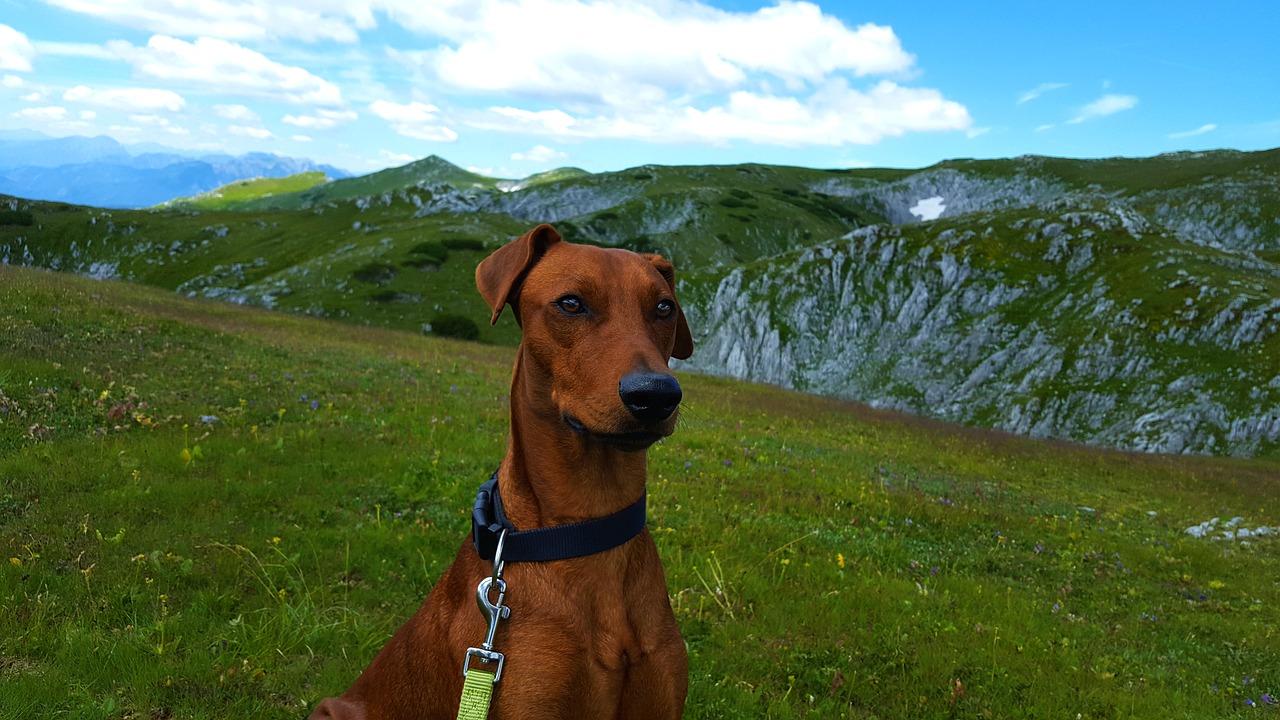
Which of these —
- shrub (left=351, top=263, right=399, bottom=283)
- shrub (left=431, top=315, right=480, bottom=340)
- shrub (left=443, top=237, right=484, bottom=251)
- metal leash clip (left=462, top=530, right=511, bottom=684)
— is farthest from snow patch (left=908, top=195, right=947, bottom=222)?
metal leash clip (left=462, top=530, right=511, bottom=684)

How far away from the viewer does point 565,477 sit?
3.35m

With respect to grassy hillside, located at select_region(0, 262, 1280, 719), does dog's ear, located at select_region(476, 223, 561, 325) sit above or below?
above

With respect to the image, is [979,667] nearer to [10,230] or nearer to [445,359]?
[445,359]

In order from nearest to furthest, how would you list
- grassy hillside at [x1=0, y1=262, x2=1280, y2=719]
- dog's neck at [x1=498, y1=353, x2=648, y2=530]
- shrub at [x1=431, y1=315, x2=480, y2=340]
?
dog's neck at [x1=498, y1=353, x2=648, y2=530]
grassy hillside at [x1=0, y1=262, x2=1280, y2=719]
shrub at [x1=431, y1=315, x2=480, y2=340]

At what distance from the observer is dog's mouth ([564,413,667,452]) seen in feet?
9.75

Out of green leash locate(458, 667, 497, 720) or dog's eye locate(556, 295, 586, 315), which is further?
dog's eye locate(556, 295, 586, 315)

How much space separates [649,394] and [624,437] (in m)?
0.30

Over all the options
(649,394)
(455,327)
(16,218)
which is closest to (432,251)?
(455,327)

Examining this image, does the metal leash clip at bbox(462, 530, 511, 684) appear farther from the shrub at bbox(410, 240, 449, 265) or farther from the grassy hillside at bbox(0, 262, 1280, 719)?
the shrub at bbox(410, 240, 449, 265)

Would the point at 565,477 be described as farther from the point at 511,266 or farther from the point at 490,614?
the point at 511,266

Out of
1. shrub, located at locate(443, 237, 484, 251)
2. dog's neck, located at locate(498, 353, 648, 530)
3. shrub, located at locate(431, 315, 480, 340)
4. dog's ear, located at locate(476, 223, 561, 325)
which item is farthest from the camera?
shrub, located at locate(443, 237, 484, 251)

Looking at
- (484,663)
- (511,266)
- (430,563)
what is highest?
(511,266)

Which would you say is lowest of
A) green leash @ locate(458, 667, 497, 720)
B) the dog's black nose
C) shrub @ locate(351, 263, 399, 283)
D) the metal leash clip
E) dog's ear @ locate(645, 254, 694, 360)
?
green leash @ locate(458, 667, 497, 720)

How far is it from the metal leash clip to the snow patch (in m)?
168
